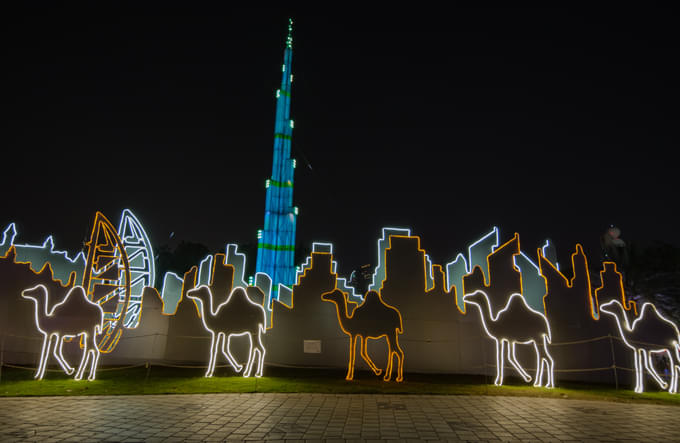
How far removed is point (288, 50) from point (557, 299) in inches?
1290

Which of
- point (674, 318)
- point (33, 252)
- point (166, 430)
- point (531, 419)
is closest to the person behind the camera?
point (166, 430)

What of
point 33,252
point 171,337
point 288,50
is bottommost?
point 171,337

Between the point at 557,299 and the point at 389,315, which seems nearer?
the point at 389,315

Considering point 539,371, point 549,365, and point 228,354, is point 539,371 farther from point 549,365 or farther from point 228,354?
point 228,354

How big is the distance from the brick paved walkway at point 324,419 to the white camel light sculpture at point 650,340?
287 centimetres

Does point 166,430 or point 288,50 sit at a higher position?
point 288,50

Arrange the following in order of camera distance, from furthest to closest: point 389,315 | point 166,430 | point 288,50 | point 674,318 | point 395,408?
1. point 288,50
2. point 674,318
3. point 389,315
4. point 395,408
5. point 166,430

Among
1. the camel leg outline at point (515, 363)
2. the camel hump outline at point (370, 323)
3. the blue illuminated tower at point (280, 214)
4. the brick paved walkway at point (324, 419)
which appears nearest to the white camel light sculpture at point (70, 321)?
the brick paved walkway at point (324, 419)

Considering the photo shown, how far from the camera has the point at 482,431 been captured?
5.52 metres

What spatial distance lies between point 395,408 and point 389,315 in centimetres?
392

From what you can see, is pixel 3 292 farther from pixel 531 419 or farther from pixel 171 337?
pixel 531 419

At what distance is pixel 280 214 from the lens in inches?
1282

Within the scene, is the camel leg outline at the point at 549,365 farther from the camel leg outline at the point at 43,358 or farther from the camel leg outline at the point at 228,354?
the camel leg outline at the point at 43,358

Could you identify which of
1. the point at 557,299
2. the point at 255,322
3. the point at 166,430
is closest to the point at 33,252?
the point at 255,322
